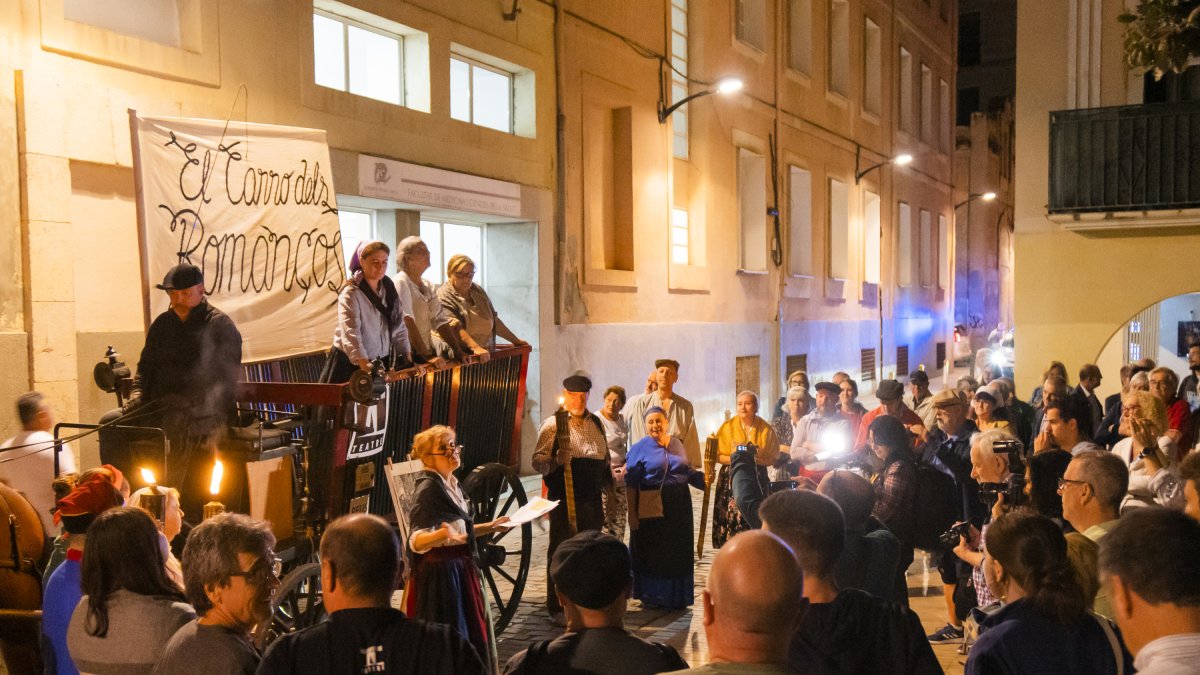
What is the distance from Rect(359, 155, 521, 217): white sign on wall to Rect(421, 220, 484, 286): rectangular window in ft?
2.22

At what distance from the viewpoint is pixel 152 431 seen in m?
5.96

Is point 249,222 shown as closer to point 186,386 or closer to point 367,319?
point 367,319

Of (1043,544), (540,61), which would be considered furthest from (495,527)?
(540,61)

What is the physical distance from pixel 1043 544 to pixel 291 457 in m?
4.06

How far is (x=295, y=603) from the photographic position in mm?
6309

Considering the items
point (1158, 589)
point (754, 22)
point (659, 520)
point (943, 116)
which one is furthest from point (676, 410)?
point (943, 116)

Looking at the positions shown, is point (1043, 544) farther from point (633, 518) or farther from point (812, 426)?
point (812, 426)

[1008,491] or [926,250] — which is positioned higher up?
[926,250]

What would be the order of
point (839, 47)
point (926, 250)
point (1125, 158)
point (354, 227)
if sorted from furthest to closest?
point (926, 250)
point (839, 47)
point (1125, 158)
point (354, 227)

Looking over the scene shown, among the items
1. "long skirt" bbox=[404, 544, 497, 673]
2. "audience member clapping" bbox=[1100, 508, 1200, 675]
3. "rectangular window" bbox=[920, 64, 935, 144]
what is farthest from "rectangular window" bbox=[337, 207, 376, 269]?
"rectangular window" bbox=[920, 64, 935, 144]

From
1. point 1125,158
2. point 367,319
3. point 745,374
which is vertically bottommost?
point 745,374

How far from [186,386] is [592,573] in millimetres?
3547

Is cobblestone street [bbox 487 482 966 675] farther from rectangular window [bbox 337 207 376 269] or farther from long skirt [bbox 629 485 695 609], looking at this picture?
rectangular window [bbox 337 207 376 269]

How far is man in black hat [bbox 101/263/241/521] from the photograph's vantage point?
5980 mm
